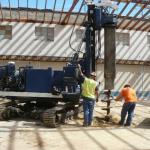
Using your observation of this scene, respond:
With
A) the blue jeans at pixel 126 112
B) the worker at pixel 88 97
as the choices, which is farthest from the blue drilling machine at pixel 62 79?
the blue jeans at pixel 126 112

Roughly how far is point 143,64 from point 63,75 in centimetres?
1708

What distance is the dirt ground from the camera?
30.0 ft

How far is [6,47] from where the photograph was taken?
26953 mm

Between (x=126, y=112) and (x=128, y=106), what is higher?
(x=128, y=106)

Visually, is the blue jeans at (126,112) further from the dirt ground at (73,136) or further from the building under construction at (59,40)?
the building under construction at (59,40)

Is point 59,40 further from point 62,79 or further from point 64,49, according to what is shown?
point 62,79

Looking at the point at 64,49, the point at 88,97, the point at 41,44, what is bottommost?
the point at 88,97

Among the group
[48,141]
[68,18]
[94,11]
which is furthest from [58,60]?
[48,141]

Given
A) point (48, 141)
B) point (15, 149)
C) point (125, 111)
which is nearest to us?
point (15, 149)

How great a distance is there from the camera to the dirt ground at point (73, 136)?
9141 mm

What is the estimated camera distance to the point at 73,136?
34.2 ft

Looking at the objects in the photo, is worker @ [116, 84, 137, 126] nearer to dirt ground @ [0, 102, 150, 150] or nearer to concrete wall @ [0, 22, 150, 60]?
dirt ground @ [0, 102, 150, 150]

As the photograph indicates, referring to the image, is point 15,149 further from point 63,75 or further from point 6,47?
point 6,47

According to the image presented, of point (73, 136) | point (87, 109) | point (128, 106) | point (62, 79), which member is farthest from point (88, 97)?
point (73, 136)
